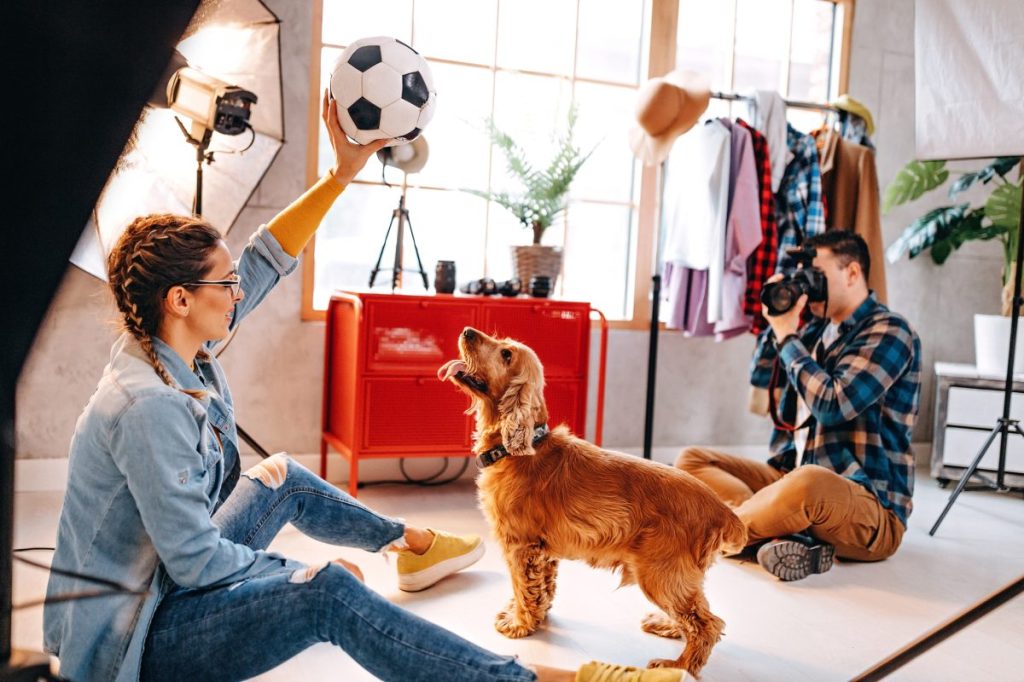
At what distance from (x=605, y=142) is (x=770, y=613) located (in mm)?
2437

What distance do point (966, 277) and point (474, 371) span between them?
378 centimetres

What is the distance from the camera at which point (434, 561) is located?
7.26 ft

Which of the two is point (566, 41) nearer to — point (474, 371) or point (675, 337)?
point (675, 337)

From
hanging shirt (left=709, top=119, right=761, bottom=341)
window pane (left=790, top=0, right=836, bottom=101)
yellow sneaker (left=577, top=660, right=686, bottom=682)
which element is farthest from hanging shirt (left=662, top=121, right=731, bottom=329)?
yellow sneaker (left=577, top=660, right=686, bottom=682)

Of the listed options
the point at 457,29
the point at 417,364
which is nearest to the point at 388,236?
the point at 417,364

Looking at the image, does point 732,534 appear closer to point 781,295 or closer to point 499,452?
point 499,452

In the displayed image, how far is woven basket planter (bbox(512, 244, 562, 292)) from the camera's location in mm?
3316

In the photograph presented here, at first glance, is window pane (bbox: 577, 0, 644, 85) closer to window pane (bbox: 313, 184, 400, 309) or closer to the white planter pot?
window pane (bbox: 313, 184, 400, 309)

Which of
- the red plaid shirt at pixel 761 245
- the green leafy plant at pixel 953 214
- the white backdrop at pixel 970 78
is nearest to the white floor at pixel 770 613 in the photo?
the red plaid shirt at pixel 761 245

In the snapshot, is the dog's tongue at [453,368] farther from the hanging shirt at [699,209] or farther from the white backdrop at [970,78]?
the white backdrop at [970,78]

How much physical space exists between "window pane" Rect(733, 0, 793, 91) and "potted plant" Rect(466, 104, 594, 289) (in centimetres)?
121

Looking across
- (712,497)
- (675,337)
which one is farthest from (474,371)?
(675,337)

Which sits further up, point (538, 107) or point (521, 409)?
point (538, 107)

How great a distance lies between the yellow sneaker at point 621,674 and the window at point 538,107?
6.98 ft
